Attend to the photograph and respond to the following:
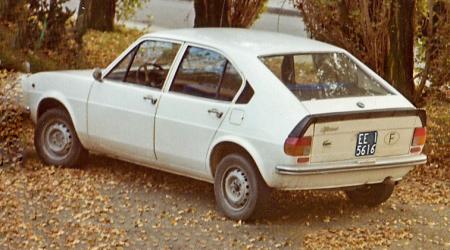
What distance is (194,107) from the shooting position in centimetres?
910

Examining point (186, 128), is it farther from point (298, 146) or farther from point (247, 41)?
point (298, 146)

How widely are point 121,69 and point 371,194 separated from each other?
2600 millimetres

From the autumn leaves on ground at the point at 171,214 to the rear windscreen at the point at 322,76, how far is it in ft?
3.52

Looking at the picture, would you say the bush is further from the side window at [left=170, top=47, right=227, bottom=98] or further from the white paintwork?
the side window at [left=170, top=47, right=227, bottom=98]

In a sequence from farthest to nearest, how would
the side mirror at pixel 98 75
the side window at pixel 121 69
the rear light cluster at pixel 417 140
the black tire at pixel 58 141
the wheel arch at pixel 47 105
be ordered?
the wheel arch at pixel 47 105
the black tire at pixel 58 141
the side mirror at pixel 98 75
the side window at pixel 121 69
the rear light cluster at pixel 417 140

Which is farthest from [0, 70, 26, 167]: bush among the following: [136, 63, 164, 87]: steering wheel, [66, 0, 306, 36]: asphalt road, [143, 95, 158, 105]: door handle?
[66, 0, 306, 36]: asphalt road

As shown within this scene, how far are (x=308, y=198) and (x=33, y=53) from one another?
621 centimetres

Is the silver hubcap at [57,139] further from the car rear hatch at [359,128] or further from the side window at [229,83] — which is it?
the car rear hatch at [359,128]

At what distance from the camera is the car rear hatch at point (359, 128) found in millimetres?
8367

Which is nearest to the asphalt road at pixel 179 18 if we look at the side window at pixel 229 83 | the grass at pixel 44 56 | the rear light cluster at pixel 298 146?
the grass at pixel 44 56

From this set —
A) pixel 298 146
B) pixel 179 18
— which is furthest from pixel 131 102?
pixel 179 18

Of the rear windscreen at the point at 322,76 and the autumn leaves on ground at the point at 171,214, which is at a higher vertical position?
the rear windscreen at the point at 322,76

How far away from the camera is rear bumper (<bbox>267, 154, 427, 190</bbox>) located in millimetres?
8359

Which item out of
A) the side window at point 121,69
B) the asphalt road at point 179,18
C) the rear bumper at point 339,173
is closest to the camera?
the rear bumper at point 339,173
